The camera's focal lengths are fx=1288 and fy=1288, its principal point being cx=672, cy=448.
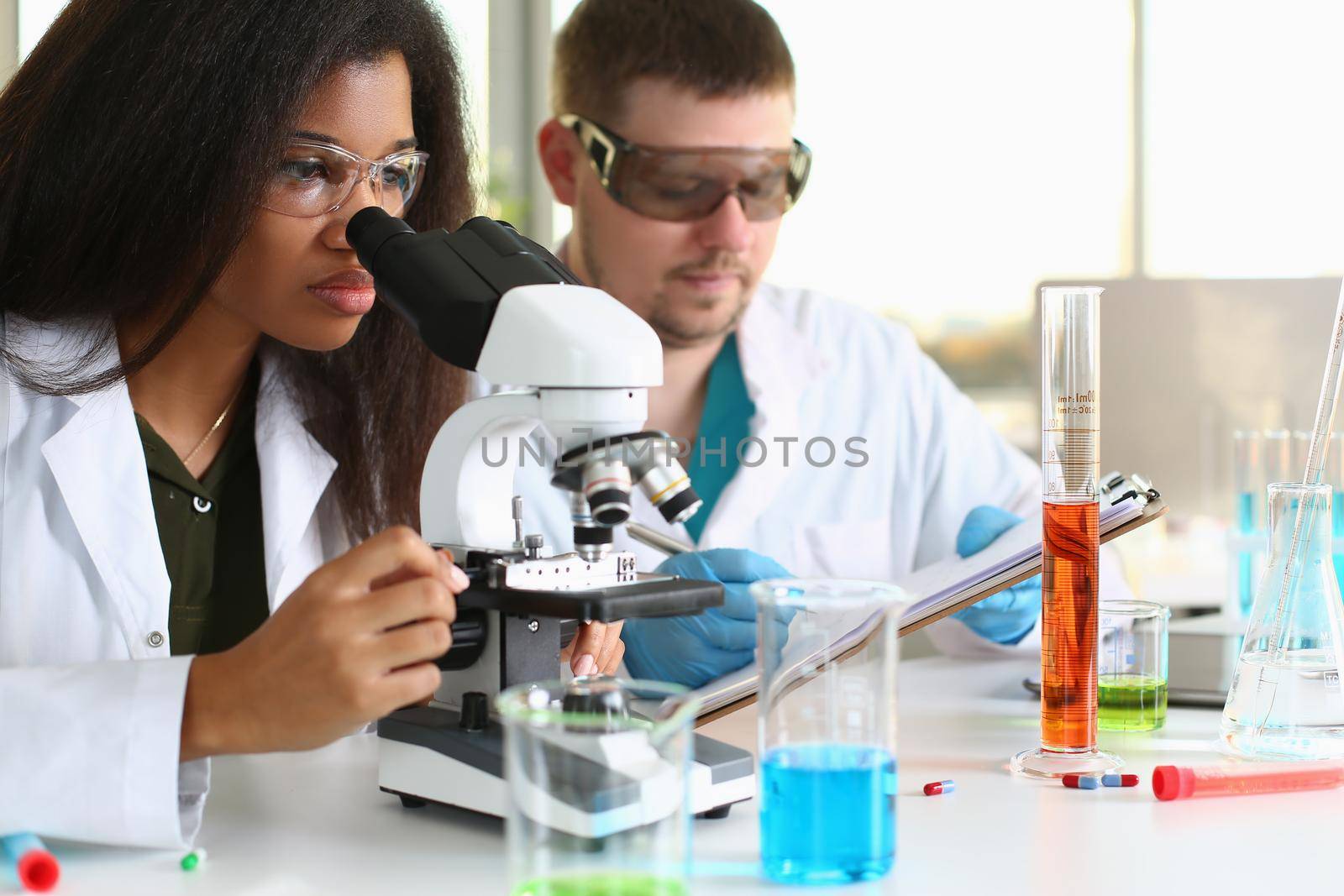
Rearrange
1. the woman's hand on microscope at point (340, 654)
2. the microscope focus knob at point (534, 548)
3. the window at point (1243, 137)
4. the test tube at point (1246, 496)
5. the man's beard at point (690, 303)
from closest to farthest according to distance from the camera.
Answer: the woman's hand on microscope at point (340, 654) < the microscope focus knob at point (534, 548) < the test tube at point (1246, 496) < the man's beard at point (690, 303) < the window at point (1243, 137)

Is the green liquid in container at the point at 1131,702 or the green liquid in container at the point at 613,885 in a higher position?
the green liquid in container at the point at 1131,702

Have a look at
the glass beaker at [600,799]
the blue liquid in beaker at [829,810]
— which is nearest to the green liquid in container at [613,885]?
the glass beaker at [600,799]

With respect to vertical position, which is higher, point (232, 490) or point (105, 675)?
point (232, 490)

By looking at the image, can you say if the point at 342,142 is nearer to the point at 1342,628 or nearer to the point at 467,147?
the point at 467,147

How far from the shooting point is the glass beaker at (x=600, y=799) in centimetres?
78

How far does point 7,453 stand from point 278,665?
73 cm

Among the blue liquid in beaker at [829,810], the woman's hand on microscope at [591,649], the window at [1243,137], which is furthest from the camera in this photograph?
the window at [1243,137]

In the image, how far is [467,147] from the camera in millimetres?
1870

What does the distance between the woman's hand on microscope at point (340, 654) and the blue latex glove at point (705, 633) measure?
536 mm

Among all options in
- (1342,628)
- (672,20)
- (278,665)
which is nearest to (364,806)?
(278,665)

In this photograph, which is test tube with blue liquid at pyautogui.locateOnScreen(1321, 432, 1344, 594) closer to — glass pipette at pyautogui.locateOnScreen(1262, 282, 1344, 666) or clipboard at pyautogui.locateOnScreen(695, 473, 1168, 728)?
glass pipette at pyautogui.locateOnScreen(1262, 282, 1344, 666)

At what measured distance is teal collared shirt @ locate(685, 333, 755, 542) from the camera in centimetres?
248

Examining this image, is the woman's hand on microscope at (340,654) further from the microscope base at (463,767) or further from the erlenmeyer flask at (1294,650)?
the erlenmeyer flask at (1294,650)

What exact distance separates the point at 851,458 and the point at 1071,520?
1.37 meters
